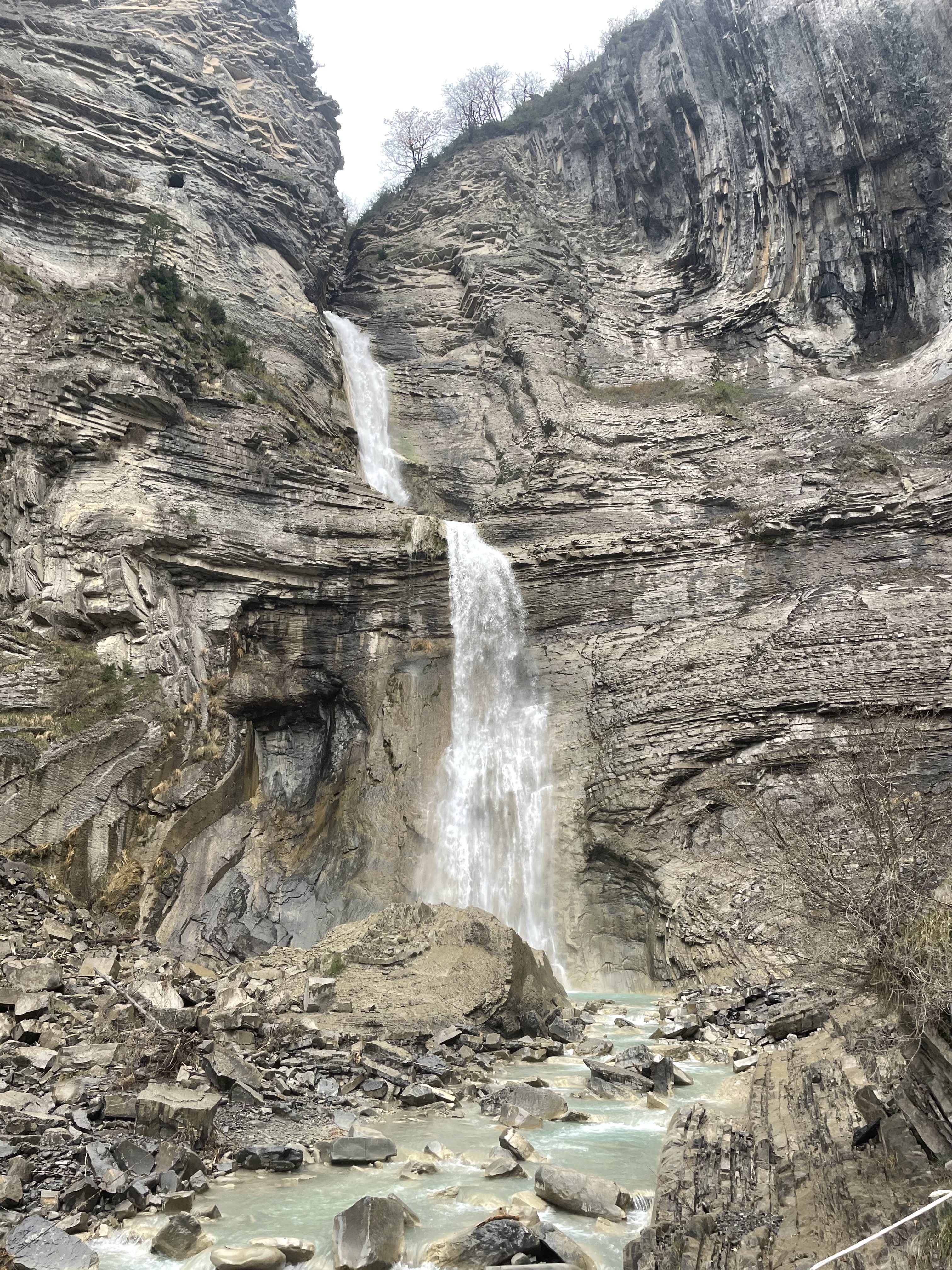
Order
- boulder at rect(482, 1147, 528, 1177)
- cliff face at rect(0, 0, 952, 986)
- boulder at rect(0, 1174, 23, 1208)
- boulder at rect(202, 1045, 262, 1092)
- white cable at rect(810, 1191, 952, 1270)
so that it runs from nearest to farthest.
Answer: white cable at rect(810, 1191, 952, 1270)
boulder at rect(0, 1174, 23, 1208)
boulder at rect(482, 1147, 528, 1177)
boulder at rect(202, 1045, 262, 1092)
cliff face at rect(0, 0, 952, 986)

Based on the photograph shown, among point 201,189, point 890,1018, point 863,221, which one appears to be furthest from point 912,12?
point 890,1018

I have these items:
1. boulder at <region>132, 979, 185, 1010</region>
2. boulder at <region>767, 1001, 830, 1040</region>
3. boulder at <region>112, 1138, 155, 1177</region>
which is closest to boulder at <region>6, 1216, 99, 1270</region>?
boulder at <region>112, 1138, 155, 1177</region>

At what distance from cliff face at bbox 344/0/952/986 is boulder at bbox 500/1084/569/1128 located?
8882mm

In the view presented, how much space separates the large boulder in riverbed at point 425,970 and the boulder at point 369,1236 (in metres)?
5.33

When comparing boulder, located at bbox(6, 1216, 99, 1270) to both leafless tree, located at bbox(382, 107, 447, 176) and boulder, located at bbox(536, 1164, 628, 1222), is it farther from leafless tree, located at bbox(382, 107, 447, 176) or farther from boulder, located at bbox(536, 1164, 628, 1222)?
leafless tree, located at bbox(382, 107, 447, 176)

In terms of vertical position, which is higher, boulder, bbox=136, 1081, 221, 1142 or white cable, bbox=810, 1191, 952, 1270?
white cable, bbox=810, 1191, 952, 1270

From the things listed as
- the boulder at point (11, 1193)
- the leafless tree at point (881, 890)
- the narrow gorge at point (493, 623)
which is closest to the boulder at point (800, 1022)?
the narrow gorge at point (493, 623)

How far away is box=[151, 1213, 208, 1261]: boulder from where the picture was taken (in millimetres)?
4922

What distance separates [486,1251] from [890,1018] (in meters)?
3.85

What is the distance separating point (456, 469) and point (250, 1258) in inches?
1002

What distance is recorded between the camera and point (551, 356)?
3022 centimetres

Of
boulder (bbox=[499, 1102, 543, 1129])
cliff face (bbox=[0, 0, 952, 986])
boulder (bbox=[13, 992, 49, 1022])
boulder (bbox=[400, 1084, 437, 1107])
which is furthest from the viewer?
cliff face (bbox=[0, 0, 952, 986])

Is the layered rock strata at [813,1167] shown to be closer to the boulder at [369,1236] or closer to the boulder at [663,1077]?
the boulder at [369,1236]

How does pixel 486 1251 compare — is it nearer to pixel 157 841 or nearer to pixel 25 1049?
pixel 25 1049
